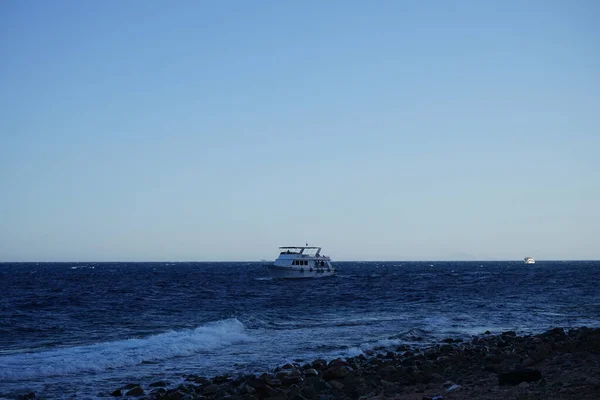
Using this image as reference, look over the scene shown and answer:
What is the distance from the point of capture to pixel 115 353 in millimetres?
20016

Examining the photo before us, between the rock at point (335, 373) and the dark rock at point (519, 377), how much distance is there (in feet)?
14.5

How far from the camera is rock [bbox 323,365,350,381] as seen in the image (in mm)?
15262

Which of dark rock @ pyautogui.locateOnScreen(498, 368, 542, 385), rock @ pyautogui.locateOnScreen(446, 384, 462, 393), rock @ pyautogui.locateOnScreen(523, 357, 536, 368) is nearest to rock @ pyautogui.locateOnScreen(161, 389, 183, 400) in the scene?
rock @ pyautogui.locateOnScreen(446, 384, 462, 393)

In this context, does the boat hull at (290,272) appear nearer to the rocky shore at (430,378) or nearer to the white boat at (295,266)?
the white boat at (295,266)

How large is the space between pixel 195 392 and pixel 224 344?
915 cm

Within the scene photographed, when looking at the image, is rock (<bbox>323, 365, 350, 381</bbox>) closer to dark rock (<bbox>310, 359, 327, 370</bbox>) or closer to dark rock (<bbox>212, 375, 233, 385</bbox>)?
dark rock (<bbox>310, 359, 327, 370</bbox>)

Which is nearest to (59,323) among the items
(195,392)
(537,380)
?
(195,392)

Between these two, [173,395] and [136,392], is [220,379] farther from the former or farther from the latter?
[136,392]

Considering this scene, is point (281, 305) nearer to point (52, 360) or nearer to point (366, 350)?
point (366, 350)

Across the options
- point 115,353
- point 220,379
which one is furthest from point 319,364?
point 115,353

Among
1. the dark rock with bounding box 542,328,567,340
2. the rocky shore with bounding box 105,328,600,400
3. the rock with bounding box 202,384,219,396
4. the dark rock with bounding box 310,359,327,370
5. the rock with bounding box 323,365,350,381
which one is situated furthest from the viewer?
the dark rock with bounding box 542,328,567,340

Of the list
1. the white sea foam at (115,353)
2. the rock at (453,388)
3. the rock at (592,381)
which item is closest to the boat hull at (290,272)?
the white sea foam at (115,353)

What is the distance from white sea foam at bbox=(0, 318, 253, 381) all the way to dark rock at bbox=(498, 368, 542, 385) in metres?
11.7

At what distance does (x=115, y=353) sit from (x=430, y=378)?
→ 1107 centimetres
